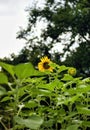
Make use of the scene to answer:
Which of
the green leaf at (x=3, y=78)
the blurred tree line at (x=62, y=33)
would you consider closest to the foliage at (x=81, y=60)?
the blurred tree line at (x=62, y=33)

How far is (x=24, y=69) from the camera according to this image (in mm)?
946

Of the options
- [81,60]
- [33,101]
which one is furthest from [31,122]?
[81,60]

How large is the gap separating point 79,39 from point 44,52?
2338 mm

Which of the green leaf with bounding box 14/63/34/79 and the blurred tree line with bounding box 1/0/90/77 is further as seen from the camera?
the blurred tree line with bounding box 1/0/90/77

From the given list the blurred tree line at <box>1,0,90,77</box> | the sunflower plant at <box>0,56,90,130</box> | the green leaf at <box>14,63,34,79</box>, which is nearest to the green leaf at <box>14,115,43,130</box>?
the sunflower plant at <box>0,56,90,130</box>

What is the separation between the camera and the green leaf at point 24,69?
940mm

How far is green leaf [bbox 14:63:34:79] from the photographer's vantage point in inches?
37.0

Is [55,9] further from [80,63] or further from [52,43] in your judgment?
[80,63]

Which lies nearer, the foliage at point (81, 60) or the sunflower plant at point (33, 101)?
the sunflower plant at point (33, 101)

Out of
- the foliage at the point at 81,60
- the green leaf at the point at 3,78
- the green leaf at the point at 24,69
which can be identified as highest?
the foliage at the point at 81,60

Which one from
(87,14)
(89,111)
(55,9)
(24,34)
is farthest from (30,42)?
(89,111)

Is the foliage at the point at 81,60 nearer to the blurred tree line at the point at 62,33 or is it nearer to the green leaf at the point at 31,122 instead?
the blurred tree line at the point at 62,33

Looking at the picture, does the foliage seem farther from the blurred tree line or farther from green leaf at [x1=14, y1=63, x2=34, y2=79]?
green leaf at [x1=14, y1=63, x2=34, y2=79]

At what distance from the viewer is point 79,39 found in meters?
25.0
